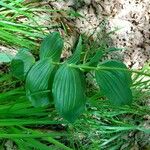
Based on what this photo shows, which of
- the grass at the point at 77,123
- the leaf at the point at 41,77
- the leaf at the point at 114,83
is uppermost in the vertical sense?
the leaf at the point at 41,77

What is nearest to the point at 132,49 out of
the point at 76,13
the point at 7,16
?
the point at 76,13

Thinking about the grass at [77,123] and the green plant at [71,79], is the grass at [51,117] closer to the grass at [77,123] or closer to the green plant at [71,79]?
the grass at [77,123]

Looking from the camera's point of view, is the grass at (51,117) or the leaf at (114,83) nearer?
the leaf at (114,83)

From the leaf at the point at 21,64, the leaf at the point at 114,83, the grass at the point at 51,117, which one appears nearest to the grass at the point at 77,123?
the grass at the point at 51,117

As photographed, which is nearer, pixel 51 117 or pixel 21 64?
pixel 21 64

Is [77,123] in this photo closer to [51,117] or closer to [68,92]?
[51,117]

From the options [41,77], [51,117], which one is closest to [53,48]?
[41,77]

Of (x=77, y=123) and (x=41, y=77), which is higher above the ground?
(x=41, y=77)

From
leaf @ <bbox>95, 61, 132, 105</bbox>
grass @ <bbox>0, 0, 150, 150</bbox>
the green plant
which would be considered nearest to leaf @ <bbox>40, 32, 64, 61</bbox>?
the green plant
